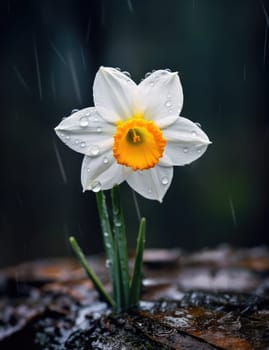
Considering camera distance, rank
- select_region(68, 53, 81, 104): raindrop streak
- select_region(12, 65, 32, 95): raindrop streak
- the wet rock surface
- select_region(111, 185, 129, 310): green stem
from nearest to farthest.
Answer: the wet rock surface
select_region(111, 185, 129, 310): green stem
select_region(68, 53, 81, 104): raindrop streak
select_region(12, 65, 32, 95): raindrop streak

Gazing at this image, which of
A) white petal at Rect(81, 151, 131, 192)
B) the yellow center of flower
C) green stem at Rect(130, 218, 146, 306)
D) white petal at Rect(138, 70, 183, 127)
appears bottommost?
green stem at Rect(130, 218, 146, 306)

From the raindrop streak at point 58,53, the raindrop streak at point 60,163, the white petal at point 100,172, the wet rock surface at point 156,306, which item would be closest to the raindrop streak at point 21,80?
the raindrop streak at point 58,53

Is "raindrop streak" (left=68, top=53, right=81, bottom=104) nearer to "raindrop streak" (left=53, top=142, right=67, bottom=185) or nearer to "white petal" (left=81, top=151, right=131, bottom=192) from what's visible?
"raindrop streak" (left=53, top=142, right=67, bottom=185)

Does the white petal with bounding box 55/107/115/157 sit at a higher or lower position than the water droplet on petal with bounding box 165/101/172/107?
lower

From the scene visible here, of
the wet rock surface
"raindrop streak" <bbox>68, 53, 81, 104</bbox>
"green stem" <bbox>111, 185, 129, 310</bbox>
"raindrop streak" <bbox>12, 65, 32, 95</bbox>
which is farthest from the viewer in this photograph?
"raindrop streak" <bbox>12, 65, 32, 95</bbox>

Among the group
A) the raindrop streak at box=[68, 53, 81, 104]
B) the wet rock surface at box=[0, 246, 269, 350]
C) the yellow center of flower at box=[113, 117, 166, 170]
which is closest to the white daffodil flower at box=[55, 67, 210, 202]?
the yellow center of flower at box=[113, 117, 166, 170]

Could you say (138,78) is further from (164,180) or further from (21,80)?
(164,180)

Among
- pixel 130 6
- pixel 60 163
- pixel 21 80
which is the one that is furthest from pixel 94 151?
pixel 21 80
